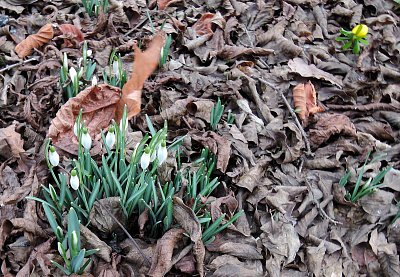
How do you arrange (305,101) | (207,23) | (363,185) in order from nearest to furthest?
(363,185) → (305,101) → (207,23)

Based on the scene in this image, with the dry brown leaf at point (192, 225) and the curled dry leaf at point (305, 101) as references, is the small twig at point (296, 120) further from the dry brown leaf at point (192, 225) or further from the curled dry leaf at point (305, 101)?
the dry brown leaf at point (192, 225)

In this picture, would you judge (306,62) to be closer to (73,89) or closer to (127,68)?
(127,68)

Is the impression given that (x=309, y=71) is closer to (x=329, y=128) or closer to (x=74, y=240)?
(x=329, y=128)

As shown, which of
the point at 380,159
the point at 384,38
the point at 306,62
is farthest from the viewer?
the point at 384,38

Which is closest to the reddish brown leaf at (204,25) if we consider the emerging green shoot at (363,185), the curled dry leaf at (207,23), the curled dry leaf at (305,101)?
the curled dry leaf at (207,23)

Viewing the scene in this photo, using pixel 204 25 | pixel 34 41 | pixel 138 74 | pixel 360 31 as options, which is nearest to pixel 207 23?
pixel 204 25

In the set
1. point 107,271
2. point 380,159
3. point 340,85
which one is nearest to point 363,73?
point 340,85
